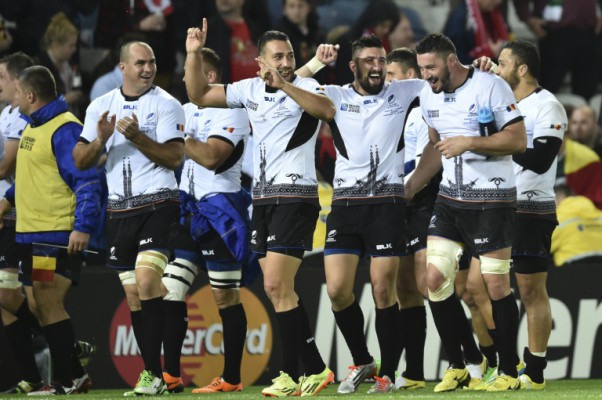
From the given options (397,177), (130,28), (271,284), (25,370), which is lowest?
(25,370)

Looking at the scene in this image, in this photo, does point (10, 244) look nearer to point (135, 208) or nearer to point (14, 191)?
point (14, 191)

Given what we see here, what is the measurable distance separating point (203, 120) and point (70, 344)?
201 cm

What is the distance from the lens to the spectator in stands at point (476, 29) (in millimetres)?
15711

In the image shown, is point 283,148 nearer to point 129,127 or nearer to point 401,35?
point 129,127

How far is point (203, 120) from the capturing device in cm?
1065

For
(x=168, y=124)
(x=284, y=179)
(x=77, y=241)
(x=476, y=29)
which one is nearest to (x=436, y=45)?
(x=284, y=179)

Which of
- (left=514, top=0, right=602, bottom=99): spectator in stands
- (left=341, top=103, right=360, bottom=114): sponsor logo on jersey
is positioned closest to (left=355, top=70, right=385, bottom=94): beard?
(left=341, top=103, right=360, bottom=114): sponsor logo on jersey

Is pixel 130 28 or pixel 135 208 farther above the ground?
pixel 130 28

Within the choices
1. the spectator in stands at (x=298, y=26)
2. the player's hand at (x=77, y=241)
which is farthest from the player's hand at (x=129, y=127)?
the spectator in stands at (x=298, y=26)

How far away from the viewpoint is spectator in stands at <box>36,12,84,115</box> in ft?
44.1

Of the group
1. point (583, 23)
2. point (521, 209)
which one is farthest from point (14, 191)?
point (583, 23)

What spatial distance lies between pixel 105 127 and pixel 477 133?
2.62 meters

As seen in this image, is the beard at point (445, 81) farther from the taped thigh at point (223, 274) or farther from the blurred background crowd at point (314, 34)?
the blurred background crowd at point (314, 34)

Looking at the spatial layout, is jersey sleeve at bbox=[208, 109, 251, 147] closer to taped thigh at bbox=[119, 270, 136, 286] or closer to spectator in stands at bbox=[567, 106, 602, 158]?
taped thigh at bbox=[119, 270, 136, 286]
